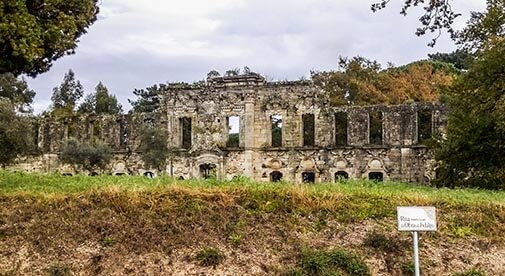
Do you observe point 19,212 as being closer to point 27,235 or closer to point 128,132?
point 27,235

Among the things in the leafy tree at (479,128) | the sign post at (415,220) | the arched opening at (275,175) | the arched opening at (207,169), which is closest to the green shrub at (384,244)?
the sign post at (415,220)

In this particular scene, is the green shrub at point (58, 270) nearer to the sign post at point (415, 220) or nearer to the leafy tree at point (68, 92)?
the sign post at point (415, 220)

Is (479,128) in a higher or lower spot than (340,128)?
lower

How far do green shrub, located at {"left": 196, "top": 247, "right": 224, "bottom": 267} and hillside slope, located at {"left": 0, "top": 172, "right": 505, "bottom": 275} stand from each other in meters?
0.02

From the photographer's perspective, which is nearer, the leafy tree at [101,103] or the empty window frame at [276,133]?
the empty window frame at [276,133]

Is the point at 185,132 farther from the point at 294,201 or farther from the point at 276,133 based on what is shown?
the point at 294,201

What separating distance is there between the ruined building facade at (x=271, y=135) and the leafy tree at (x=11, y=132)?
782cm

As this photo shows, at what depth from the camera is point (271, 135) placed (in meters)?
39.3

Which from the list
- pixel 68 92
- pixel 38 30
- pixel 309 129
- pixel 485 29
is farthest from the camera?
pixel 68 92

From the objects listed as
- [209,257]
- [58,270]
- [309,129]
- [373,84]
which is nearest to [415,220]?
[209,257]

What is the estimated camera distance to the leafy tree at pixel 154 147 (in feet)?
126

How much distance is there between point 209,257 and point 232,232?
0.82 metres

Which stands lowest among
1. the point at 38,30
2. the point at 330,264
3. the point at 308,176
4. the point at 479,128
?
the point at 330,264

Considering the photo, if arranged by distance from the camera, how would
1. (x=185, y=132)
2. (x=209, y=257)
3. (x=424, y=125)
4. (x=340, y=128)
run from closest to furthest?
(x=209, y=257) < (x=424, y=125) < (x=340, y=128) < (x=185, y=132)
